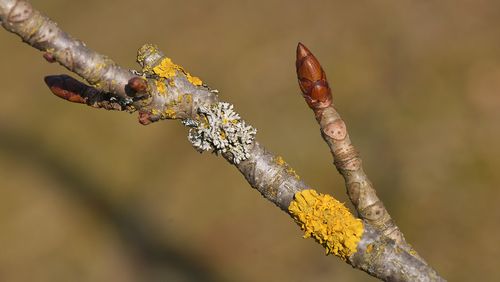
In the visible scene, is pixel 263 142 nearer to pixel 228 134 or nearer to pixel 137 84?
pixel 228 134

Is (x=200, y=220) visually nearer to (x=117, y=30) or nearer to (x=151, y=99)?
(x=117, y=30)

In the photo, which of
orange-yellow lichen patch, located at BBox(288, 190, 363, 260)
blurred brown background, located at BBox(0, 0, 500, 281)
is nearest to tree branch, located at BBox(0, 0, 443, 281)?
orange-yellow lichen patch, located at BBox(288, 190, 363, 260)

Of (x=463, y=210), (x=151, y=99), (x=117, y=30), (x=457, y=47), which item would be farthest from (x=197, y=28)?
(x=151, y=99)

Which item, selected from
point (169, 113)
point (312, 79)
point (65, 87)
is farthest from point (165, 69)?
point (312, 79)

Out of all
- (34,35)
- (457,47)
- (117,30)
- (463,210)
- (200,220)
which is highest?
(457,47)

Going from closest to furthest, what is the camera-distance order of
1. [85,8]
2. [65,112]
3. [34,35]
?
[34,35], [65,112], [85,8]

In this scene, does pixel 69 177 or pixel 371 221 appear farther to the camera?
pixel 69 177
